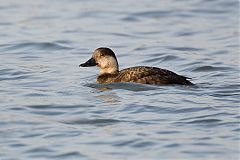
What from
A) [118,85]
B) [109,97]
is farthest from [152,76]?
[109,97]

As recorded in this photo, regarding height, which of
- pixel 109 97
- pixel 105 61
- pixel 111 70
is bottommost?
pixel 109 97

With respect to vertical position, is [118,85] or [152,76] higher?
[152,76]

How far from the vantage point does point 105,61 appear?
15461 millimetres

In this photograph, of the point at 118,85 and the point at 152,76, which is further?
the point at 118,85

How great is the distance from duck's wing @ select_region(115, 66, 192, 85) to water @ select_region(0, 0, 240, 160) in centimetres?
11

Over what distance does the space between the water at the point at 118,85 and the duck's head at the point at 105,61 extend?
1.05 feet

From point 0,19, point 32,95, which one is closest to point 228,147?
point 32,95

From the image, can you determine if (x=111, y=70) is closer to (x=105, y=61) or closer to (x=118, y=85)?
(x=105, y=61)

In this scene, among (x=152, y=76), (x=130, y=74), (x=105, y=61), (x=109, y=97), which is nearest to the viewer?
(x=109, y=97)

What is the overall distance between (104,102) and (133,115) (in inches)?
40.9

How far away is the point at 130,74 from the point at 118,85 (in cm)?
28

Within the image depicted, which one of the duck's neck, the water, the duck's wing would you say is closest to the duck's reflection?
the water

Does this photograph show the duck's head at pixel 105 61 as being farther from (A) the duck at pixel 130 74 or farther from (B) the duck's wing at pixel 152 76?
(B) the duck's wing at pixel 152 76

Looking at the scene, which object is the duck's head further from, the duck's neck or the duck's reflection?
the duck's reflection
